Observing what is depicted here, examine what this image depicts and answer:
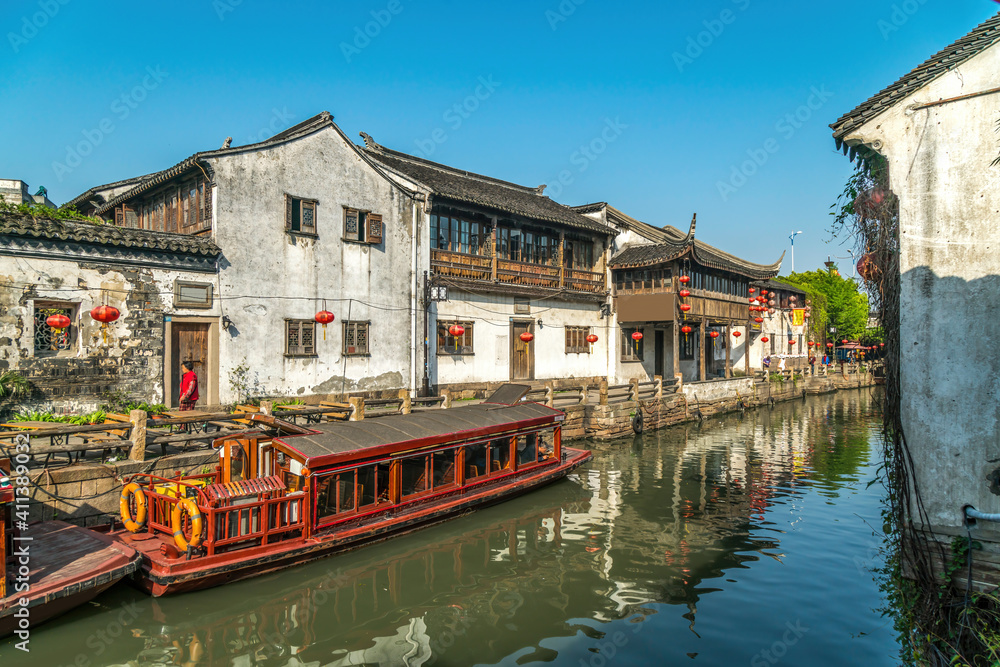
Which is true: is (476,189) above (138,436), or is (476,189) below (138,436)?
above

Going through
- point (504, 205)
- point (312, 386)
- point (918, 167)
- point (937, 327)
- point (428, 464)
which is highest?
point (504, 205)

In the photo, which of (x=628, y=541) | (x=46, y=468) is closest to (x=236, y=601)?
(x=46, y=468)

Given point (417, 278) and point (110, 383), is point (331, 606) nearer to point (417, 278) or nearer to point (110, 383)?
point (110, 383)

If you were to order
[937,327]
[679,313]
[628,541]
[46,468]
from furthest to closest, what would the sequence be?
[679,313]
[628,541]
[46,468]
[937,327]

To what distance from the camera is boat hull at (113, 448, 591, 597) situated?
23.0ft

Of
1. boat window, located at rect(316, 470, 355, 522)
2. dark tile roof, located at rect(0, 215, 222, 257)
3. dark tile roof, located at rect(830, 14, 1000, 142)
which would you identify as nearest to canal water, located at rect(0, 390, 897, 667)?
boat window, located at rect(316, 470, 355, 522)

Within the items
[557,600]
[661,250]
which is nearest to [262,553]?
[557,600]

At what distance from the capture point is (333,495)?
865cm

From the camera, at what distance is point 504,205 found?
65.0 feet

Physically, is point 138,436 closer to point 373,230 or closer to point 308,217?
point 308,217

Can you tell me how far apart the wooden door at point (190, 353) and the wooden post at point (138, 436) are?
415 centimetres

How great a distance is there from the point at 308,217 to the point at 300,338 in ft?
10.0

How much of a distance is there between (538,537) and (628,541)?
1443 millimetres

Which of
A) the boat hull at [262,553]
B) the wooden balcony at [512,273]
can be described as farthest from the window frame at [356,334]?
the boat hull at [262,553]
